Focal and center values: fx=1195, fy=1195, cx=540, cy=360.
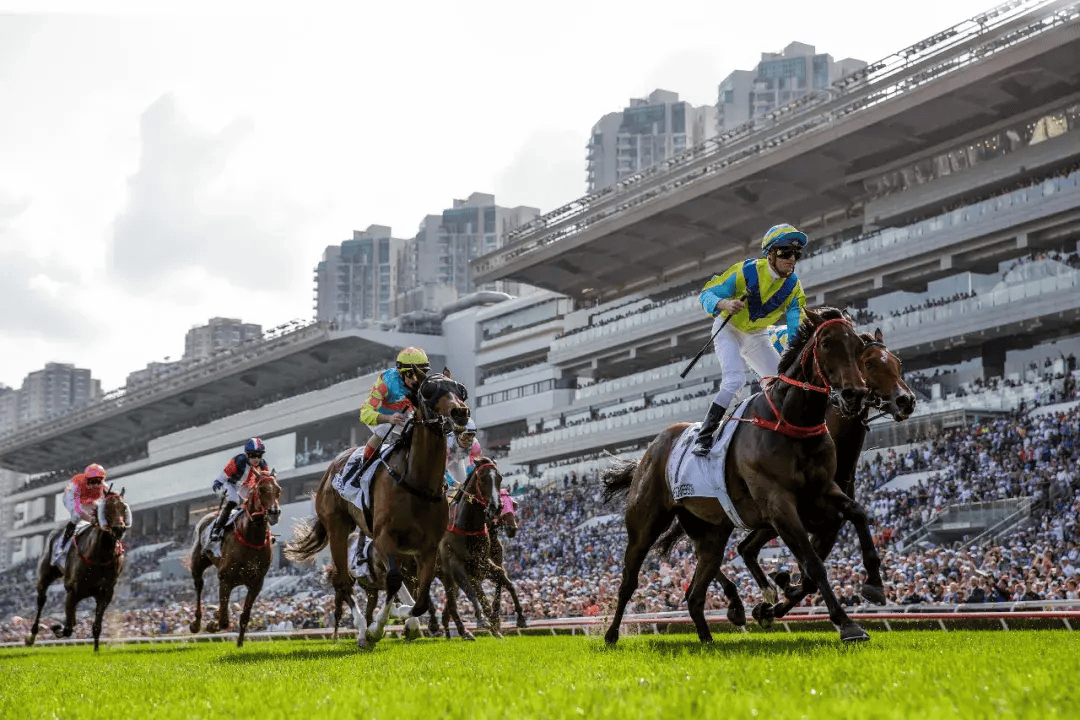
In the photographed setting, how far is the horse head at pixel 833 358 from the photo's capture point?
733cm

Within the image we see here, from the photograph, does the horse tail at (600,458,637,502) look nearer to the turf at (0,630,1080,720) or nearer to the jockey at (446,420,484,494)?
the turf at (0,630,1080,720)

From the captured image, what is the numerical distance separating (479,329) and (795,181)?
25235 mm

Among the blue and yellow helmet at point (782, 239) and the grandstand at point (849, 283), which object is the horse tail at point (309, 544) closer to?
the blue and yellow helmet at point (782, 239)

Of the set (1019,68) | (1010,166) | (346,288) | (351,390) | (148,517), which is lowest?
(148,517)

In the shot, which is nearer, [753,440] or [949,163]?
[753,440]

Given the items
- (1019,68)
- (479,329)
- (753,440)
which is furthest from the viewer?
(479,329)

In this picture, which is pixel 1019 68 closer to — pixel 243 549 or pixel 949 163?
pixel 949 163

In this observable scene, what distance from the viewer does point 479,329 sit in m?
63.3

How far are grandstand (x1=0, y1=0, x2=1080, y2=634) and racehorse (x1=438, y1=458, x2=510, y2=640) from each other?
7.67 meters

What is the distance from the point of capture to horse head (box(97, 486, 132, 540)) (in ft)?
46.5

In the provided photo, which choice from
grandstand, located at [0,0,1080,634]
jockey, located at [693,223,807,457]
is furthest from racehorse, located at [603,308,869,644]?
grandstand, located at [0,0,1080,634]

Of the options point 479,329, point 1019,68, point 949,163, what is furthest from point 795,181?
point 479,329

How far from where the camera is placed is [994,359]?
33.2m

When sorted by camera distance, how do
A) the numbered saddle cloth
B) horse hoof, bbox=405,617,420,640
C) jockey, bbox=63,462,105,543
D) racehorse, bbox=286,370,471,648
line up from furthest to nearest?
jockey, bbox=63,462,105,543
horse hoof, bbox=405,617,420,640
racehorse, bbox=286,370,471,648
the numbered saddle cloth
